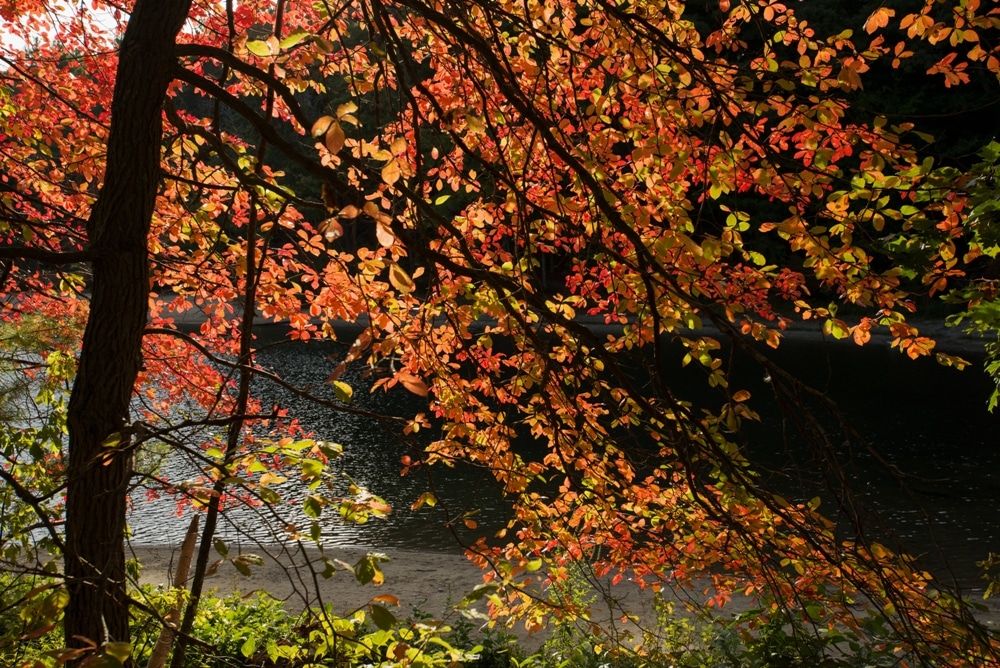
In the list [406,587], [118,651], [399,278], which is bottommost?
[406,587]

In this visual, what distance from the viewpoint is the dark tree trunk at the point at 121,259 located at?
8.58 feet

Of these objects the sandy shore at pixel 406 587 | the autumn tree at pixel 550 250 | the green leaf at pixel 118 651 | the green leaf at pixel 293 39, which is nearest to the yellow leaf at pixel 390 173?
the autumn tree at pixel 550 250

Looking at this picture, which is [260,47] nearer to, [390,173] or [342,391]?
[390,173]

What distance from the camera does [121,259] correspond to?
2.69m

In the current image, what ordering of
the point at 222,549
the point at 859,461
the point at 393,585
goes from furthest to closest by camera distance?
the point at 859,461 < the point at 393,585 < the point at 222,549

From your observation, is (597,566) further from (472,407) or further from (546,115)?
(546,115)

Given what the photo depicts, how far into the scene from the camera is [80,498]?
2.58 m

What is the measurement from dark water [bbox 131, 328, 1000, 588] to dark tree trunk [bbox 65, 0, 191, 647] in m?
3.45

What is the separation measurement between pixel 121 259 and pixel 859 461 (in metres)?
13.3

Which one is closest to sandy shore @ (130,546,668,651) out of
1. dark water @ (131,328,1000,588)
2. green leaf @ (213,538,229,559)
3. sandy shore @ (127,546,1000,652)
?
sandy shore @ (127,546,1000,652)

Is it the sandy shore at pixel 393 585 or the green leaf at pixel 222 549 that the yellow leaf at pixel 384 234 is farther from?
the sandy shore at pixel 393 585

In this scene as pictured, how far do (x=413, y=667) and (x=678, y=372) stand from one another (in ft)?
65.5

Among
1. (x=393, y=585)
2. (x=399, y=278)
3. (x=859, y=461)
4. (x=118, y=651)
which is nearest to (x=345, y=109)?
(x=399, y=278)

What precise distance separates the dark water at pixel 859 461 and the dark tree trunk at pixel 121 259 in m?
3.45
